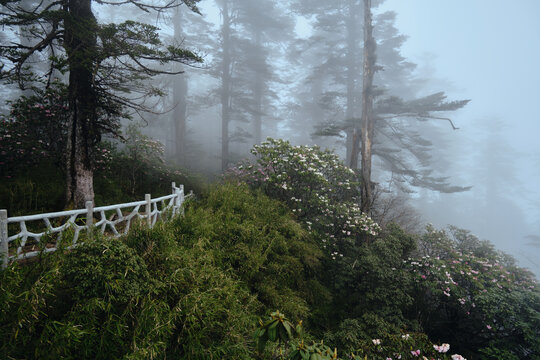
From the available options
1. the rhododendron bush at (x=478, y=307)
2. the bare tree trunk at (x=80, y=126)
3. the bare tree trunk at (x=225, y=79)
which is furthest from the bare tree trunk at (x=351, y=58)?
the bare tree trunk at (x=80, y=126)

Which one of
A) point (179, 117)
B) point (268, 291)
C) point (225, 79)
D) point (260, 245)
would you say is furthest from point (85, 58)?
point (225, 79)

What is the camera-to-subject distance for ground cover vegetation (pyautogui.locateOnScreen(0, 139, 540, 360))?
7.89ft

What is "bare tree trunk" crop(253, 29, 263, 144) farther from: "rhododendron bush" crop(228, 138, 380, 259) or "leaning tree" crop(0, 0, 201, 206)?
"leaning tree" crop(0, 0, 201, 206)

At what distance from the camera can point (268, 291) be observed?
4633 millimetres

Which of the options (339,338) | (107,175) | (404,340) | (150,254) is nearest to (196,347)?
(150,254)

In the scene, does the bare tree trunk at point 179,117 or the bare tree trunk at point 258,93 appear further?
the bare tree trunk at point 258,93

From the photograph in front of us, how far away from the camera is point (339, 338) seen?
4590 millimetres

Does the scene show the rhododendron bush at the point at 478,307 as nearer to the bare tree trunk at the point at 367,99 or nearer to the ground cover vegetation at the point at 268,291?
the ground cover vegetation at the point at 268,291

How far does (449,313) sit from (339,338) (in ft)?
13.4

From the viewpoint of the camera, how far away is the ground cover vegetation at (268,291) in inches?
94.7

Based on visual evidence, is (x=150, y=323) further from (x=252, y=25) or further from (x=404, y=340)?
(x=252, y=25)

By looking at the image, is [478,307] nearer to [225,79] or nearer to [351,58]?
[351,58]

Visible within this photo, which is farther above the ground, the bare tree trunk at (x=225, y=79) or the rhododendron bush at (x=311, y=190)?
the bare tree trunk at (x=225, y=79)

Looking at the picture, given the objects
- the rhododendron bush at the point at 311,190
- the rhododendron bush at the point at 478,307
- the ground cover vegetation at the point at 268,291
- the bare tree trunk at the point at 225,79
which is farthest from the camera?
the bare tree trunk at the point at 225,79
